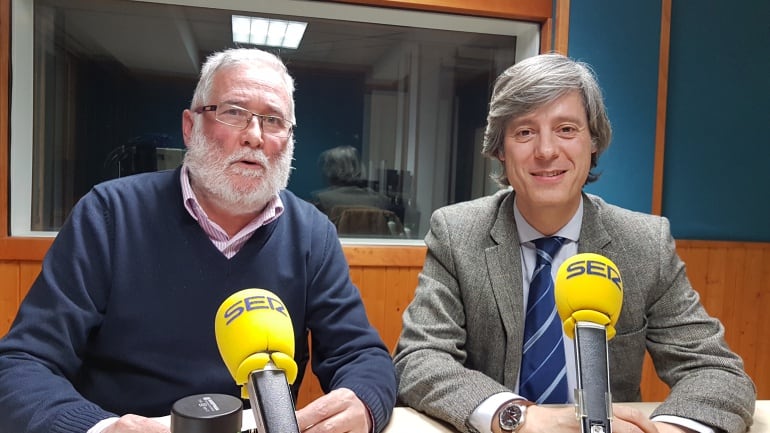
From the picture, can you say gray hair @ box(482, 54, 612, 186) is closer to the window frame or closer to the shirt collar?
the shirt collar

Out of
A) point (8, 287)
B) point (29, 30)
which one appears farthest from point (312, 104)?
point (8, 287)

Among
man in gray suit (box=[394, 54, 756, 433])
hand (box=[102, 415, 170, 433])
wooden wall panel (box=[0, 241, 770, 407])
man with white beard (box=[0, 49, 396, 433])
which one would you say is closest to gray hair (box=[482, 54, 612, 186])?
man in gray suit (box=[394, 54, 756, 433])

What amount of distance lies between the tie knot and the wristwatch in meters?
0.42

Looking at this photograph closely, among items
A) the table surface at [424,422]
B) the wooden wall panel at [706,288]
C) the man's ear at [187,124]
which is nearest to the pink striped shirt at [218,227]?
the man's ear at [187,124]

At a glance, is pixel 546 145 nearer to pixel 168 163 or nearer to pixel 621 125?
pixel 621 125

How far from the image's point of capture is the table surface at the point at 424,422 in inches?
43.0

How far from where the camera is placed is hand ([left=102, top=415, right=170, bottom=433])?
0.92m

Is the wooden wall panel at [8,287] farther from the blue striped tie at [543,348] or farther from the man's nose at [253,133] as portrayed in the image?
the blue striped tie at [543,348]

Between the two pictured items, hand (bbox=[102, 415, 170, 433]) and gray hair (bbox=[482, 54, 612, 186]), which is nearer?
hand (bbox=[102, 415, 170, 433])

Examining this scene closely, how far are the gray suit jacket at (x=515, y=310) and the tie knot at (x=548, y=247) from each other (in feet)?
0.16

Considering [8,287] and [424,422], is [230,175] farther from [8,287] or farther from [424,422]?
[8,287]

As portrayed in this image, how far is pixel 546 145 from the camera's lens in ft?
4.30

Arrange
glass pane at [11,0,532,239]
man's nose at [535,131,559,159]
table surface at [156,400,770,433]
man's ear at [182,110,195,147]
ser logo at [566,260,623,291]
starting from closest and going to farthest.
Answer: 1. ser logo at [566,260,623,291]
2. table surface at [156,400,770,433]
3. man's nose at [535,131,559,159]
4. man's ear at [182,110,195,147]
5. glass pane at [11,0,532,239]

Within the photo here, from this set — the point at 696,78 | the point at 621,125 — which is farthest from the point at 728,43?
the point at 621,125
